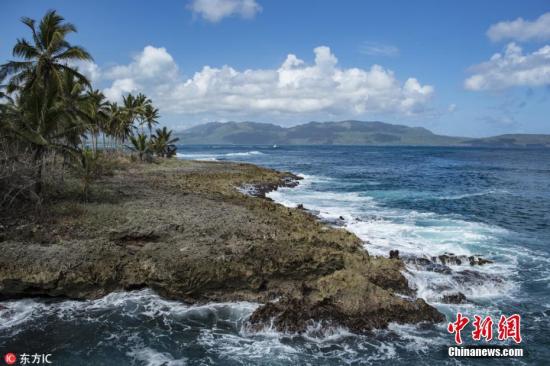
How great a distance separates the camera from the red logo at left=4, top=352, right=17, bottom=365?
13000 millimetres

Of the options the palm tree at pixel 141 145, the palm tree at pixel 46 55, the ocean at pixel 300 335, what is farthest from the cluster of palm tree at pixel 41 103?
the palm tree at pixel 141 145

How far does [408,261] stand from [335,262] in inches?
195

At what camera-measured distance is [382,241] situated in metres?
25.7

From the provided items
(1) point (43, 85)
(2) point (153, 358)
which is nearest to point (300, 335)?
(2) point (153, 358)

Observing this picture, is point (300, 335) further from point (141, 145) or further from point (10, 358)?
point (141, 145)

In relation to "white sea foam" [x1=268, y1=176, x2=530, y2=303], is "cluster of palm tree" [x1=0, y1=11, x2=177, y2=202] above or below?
above

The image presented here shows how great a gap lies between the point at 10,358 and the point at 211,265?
298 inches

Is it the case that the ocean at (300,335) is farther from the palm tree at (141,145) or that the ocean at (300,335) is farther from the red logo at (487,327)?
the palm tree at (141,145)

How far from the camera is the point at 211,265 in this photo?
17578mm

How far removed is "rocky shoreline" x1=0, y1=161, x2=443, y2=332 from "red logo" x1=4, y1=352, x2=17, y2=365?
376 cm

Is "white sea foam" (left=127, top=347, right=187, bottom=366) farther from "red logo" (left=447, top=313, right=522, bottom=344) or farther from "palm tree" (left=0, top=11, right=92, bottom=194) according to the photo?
"palm tree" (left=0, top=11, right=92, bottom=194)

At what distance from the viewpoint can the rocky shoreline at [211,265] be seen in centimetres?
1582

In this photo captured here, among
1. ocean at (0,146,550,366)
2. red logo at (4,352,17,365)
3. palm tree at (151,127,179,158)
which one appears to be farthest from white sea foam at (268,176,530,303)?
palm tree at (151,127,179,158)

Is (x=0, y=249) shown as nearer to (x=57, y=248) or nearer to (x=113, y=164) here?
(x=57, y=248)
